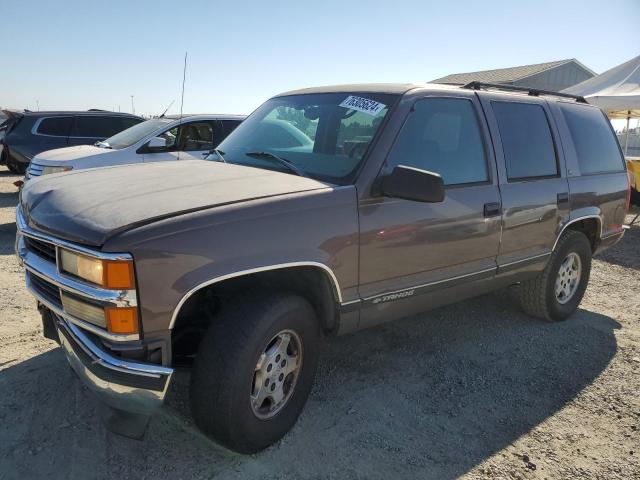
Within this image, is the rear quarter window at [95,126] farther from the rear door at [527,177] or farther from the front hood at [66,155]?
the rear door at [527,177]

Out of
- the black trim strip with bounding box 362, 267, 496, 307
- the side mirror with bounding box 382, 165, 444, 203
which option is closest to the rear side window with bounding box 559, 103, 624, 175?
the black trim strip with bounding box 362, 267, 496, 307

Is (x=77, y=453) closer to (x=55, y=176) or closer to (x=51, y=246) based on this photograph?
(x=51, y=246)

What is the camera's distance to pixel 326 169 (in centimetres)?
307

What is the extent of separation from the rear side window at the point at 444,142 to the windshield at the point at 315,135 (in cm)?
21

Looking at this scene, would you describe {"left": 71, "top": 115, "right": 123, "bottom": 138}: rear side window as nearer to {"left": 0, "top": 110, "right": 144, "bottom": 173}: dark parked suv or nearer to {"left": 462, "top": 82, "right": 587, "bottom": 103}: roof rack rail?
{"left": 0, "top": 110, "right": 144, "bottom": 173}: dark parked suv

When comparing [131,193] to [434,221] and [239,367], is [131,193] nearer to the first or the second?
[239,367]

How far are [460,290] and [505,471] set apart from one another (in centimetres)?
126

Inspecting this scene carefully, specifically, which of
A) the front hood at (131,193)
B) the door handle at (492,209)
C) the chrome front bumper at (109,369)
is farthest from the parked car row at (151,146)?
the chrome front bumper at (109,369)

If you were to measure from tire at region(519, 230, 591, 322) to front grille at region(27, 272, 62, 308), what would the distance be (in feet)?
12.3

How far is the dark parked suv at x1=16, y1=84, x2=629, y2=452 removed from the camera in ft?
7.43

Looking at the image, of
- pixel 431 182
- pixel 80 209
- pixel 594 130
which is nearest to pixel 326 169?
pixel 431 182

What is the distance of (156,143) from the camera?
7461mm

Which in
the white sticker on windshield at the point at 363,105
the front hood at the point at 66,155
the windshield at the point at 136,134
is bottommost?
the front hood at the point at 66,155

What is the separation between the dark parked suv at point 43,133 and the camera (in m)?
10.3
